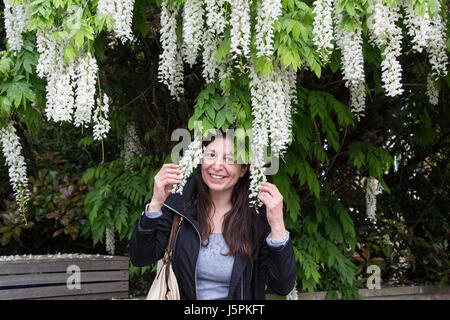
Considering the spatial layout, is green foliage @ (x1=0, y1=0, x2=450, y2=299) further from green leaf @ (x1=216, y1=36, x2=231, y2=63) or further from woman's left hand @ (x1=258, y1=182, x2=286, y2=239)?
woman's left hand @ (x1=258, y1=182, x2=286, y2=239)

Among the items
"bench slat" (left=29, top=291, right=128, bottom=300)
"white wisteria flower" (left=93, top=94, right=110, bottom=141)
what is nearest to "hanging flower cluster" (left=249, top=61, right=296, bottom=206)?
"white wisteria flower" (left=93, top=94, right=110, bottom=141)

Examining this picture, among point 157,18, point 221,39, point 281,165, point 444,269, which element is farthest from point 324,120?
point 444,269

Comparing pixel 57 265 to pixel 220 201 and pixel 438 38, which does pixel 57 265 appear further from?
pixel 438 38

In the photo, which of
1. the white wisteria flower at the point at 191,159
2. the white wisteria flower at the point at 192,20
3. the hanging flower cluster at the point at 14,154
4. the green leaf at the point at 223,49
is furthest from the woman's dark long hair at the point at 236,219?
the hanging flower cluster at the point at 14,154

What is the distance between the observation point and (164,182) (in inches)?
85.8

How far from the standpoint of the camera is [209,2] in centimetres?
254

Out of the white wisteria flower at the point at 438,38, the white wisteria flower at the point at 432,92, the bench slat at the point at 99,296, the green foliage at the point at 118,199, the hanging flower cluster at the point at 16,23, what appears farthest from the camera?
the white wisteria flower at the point at 432,92

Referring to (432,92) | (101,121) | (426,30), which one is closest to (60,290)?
(101,121)

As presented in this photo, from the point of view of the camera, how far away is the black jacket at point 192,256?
2.18m

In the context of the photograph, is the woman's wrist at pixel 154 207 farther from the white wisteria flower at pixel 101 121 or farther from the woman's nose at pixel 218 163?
the white wisteria flower at pixel 101 121

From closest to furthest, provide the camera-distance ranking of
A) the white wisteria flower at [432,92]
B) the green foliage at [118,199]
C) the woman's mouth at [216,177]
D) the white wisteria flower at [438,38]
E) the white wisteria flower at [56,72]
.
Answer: the woman's mouth at [216,177]
the white wisteria flower at [56,72]
the white wisteria flower at [438,38]
the green foliage at [118,199]
the white wisteria flower at [432,92]

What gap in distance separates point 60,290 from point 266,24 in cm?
264
